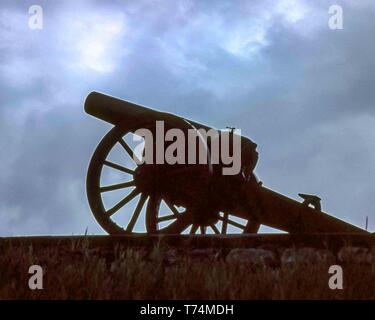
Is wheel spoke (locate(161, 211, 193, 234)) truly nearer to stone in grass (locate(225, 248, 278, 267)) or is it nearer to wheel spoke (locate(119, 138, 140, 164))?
wheel spoke (locate(119, 138, 140, 164))

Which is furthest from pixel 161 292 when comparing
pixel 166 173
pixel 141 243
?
pixel 166 173

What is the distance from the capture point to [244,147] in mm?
7074

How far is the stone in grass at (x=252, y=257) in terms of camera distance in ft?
16.0

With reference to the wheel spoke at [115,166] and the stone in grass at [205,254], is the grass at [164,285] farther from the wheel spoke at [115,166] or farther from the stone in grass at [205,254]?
the wheel spoke at [115,166]

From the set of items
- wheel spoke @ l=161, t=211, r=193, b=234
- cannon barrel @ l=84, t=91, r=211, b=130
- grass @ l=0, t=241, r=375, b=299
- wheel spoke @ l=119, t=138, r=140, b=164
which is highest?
cannon barrel @ l=84, t=91, r=211, b=130

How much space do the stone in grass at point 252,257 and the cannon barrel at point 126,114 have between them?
1.88 meters

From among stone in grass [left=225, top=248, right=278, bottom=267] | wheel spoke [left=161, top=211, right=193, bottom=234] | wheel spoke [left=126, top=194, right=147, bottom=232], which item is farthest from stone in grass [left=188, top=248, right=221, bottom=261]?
wheel spoke [left=126, top=194, right=147, bottom=232]

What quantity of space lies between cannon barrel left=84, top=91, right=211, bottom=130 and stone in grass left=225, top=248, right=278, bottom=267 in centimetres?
188

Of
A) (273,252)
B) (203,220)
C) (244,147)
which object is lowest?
(273,252)

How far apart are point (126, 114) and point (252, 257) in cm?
258

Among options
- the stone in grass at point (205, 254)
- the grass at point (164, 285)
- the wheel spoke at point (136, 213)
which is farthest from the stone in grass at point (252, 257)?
the wheel spoke at point (136, 213)

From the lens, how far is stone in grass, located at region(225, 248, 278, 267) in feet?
16.0
